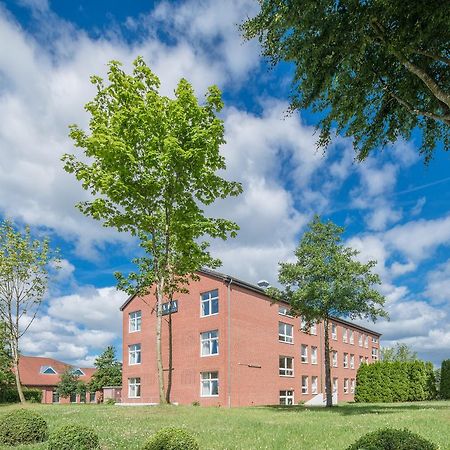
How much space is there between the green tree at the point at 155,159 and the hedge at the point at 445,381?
112 feet

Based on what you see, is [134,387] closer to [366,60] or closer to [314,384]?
[314,384]

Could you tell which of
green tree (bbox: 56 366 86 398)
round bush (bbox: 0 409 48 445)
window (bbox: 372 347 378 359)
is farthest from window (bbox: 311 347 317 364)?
round bush (bbox: 0 409 48 445)

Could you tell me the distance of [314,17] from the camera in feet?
31.8

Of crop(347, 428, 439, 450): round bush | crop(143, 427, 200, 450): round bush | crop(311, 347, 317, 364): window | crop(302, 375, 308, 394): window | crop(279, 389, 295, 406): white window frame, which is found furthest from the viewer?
crop(311, 347, 317, 364): window

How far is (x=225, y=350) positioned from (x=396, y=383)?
70.3 ft

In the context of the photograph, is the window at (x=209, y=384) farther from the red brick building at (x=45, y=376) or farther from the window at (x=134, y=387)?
the red brick building at (x=45, y=376)

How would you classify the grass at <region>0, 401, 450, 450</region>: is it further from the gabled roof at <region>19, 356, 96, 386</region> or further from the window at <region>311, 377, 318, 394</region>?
the gabled roof at <region>19, 356, 96, 386</region>

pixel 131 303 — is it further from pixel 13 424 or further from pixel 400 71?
pixel 400 71

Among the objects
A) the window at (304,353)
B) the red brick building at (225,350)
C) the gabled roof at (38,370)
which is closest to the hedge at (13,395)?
the red brick building at (225,350)

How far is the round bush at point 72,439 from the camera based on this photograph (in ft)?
38.3

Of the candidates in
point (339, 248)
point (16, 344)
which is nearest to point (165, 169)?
point (339, 248)

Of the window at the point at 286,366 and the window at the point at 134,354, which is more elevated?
the window at the point at 134,354

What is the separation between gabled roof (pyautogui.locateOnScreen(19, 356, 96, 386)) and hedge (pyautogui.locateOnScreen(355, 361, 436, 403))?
151 ft

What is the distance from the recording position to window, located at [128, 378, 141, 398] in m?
49.2
